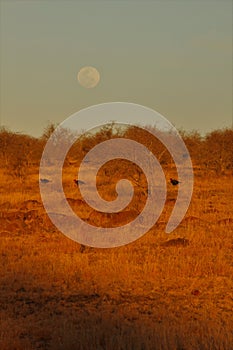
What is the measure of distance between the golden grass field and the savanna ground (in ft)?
0.04

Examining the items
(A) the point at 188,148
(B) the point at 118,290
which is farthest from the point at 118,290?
(A) the point at 188,148

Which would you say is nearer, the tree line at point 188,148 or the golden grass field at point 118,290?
the golden grass field at point 118,290

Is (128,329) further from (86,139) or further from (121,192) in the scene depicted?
(86,139)

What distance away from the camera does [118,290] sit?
7.38 metres

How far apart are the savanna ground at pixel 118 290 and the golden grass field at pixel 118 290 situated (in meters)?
0.01

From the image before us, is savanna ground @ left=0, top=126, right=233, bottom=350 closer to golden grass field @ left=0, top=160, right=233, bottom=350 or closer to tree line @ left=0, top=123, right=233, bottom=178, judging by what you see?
golden grass field @ left=0, top=160, right=233, bottom=350

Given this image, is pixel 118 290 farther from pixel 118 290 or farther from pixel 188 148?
pixel 188 148

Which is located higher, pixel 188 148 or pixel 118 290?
pixel 188 148

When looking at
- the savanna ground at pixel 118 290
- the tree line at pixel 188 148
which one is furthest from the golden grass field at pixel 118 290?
the tree line at pixel 188 148

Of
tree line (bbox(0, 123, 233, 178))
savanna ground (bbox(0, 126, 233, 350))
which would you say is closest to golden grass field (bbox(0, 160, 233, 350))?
savanna ground (bbox(0, 126, 233, 350))

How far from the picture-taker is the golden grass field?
17.4 ft

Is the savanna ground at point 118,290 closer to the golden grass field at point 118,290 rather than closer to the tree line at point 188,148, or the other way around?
the golden grass field at point 118,290

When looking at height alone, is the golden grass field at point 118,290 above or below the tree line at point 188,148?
below

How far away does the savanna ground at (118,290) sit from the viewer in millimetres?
5305
